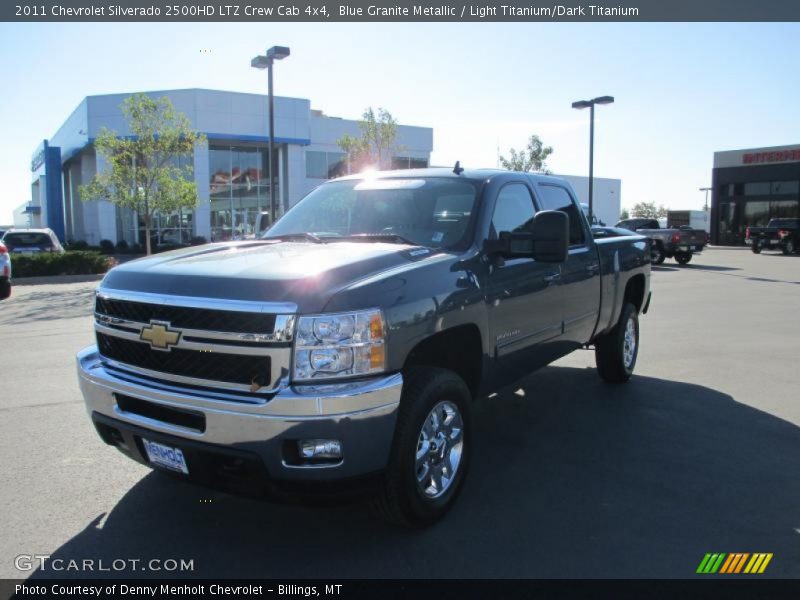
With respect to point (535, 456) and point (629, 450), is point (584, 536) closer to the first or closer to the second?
point (535, 456)

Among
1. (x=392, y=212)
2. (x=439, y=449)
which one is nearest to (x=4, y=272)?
(x=392, y=212)

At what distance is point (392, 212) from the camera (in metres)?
4.31

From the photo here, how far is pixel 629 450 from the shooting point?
4637 millimetres

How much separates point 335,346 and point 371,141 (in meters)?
26.5

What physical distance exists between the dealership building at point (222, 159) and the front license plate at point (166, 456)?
30.6 meters

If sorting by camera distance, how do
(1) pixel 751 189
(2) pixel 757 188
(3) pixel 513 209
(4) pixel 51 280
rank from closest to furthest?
(3) pixel 513 209 → (4) pixel 51 280 → (2) pixel 757 188 → (1) pixel 751 189

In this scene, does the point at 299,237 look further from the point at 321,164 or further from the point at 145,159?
the point at 321,164

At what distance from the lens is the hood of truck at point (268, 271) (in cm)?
288

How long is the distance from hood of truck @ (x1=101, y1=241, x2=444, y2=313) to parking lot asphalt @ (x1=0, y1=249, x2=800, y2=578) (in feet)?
4.33

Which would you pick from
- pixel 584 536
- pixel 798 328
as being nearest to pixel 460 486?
pixel 584 536

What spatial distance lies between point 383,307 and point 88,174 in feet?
139

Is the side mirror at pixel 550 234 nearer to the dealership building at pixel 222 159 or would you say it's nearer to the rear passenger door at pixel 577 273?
the rear passenger door at pixel 577 273

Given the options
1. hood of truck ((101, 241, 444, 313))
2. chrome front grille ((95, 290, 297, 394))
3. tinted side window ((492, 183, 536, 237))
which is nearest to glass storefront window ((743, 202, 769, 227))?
tinted side window ((492, 183, 536, 237))

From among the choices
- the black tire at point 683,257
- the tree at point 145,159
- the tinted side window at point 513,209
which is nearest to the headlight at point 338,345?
the tinted side window at point 513,209
